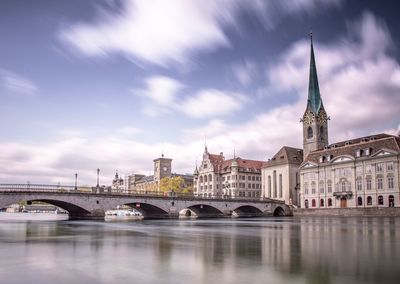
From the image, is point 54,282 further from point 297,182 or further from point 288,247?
point 297,182

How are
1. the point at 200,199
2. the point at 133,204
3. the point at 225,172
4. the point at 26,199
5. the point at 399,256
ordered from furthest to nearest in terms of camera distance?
the point at 225,172 → the point at 200,199 → the point at 133,204 → the point at 26,199 → the point at 399,256

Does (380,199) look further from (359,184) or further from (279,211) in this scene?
(279,211)

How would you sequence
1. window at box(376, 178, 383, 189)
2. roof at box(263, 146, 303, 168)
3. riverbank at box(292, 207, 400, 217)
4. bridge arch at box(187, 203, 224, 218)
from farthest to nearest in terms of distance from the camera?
roof at box(263, 146, 303, 168)
bridge arch at box(187, 203, 224, 218)
window at box(376, 178, 383, 189)
riverbank at box(292, 207, 400, 217)

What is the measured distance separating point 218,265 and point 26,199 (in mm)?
62085

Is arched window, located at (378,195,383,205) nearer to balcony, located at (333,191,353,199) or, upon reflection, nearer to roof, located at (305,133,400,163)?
balcony, located at (333,191,353,199)

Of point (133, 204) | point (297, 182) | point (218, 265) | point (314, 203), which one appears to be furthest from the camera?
point (297, 182)

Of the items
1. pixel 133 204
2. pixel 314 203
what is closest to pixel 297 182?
pixel 314 203

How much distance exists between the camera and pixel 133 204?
89.2 meters

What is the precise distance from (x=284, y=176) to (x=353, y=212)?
139 ft

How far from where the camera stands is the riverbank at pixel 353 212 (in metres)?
83.6

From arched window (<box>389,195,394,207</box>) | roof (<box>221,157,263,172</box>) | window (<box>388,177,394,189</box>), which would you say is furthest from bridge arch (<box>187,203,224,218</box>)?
roof (<box>221,157,263,172</box>)

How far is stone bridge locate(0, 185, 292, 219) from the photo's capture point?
71.2 m

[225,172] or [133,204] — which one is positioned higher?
[225,172]

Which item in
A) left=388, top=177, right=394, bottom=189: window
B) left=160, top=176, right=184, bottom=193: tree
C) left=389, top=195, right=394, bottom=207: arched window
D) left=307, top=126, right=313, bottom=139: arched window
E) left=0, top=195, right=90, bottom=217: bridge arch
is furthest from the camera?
left=160, top=176, right=184, bottom=193: tree
